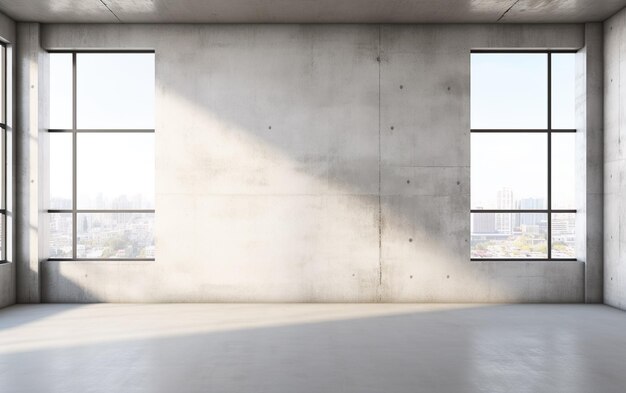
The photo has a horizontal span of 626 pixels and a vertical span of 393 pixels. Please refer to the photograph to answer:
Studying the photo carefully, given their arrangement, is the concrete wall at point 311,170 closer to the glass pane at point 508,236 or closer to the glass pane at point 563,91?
the glass pane at point 508,236

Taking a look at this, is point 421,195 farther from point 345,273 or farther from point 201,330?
point 201,330

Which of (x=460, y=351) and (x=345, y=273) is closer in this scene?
(x=460, y=351)

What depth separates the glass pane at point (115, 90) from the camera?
10391mm

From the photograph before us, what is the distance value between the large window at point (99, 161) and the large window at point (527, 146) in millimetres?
6804

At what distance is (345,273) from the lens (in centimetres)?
1012

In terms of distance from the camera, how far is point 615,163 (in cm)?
972

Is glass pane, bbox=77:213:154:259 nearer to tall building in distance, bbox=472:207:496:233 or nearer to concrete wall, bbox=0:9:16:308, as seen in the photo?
concrete wall, bbox=0:9:16:308

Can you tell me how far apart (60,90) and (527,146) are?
9.72 metres

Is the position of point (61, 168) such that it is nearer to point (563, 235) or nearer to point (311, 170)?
point (311, 170)

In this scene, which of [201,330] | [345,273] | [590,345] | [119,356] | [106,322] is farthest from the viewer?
[345,273]

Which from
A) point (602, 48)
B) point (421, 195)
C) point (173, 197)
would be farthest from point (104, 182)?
point (602, 48)

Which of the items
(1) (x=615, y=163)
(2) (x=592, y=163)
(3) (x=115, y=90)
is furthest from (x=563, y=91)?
(3) (x=115, y=90)

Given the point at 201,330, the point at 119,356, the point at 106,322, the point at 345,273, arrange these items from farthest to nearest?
1. the point at 345,273
2. the point at 106,322
3. the point at 201,330
4. the point at 119,356

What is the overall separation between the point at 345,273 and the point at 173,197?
3769 mm
